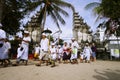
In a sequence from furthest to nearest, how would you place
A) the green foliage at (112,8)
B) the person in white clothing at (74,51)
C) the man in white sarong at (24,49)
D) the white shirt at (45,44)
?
the green foliage at (112,8)
the person in white clothing at (74,51)
the white shirt at (45,44)
the man in white sarong at (24,49)

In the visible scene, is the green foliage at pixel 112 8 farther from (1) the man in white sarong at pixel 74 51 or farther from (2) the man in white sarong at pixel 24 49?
(2) the man in white sarong at pixel 24 49

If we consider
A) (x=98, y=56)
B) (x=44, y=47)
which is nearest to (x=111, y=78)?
(x=44, y=47)

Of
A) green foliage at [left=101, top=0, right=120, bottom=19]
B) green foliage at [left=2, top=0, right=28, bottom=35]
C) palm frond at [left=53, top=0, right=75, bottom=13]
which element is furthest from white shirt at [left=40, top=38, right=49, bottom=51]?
palm frond at [left=53, top=0, right=75, bottom=13]

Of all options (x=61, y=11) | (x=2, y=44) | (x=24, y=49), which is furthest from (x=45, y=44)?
(x=61, y=11)

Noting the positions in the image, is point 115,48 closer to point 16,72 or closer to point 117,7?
point 117,7

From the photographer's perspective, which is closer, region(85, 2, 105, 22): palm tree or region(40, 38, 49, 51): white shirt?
region(40, 38, 49, 51): white shirt

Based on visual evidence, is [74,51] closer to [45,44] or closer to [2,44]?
[45,44]

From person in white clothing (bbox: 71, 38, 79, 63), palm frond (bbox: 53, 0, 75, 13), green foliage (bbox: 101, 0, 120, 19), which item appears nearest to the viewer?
person in white clothing (bbox: 71, 38, 79, 63)

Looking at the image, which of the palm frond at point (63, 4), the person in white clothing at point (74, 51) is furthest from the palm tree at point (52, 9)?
the person in white clothing at point (74, 51)

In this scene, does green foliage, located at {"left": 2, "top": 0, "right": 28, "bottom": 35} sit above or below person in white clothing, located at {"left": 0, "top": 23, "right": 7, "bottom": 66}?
above

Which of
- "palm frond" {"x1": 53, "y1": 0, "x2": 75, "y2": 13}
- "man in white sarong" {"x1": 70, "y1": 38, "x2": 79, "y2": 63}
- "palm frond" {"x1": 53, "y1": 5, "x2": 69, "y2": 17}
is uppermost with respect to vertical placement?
"palm frond" {"x1": 53, "y1": 0, "x2": 75, "y2": 13}

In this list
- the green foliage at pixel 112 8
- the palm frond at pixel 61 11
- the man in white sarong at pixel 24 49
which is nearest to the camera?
the man in white sarong at pixel 24 49

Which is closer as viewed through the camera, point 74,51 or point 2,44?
point 2,44

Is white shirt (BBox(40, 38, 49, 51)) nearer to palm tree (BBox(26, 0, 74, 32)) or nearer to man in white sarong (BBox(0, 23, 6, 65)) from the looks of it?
man in white sarong (BBox(0, 23, 6, 65))
